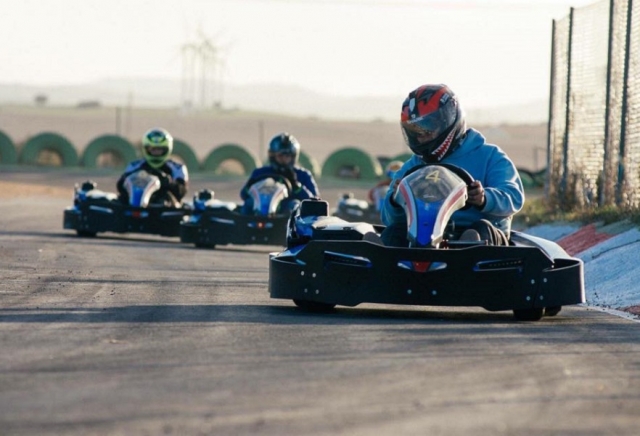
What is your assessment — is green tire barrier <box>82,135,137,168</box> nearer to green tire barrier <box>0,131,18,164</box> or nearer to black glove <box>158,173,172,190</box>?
green tire barrier <box>0,131,18,164</box>

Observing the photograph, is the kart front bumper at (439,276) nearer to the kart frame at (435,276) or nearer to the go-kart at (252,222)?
the kart frame at (435,276)

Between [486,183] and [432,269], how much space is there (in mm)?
1502

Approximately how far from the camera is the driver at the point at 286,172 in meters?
19.3

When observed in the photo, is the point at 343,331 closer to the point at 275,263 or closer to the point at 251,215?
the point at 275,263

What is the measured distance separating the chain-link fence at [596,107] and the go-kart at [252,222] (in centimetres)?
377

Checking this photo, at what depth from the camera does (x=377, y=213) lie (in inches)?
1011

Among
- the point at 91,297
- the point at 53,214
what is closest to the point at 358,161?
the point at 53,214

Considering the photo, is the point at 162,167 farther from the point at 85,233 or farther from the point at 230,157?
the point at 230,157

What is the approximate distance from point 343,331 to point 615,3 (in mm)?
10489

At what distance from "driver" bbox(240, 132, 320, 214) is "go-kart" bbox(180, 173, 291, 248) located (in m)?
0.08

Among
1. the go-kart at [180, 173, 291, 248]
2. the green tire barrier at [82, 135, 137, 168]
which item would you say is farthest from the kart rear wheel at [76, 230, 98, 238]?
the green tire barrier at [82, 135, 137, 168]

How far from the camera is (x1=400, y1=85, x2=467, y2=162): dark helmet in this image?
10.2 metres

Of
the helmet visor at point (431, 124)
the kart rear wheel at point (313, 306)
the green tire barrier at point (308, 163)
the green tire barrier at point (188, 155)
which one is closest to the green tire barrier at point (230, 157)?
the green tire barrier at point (188, 155)

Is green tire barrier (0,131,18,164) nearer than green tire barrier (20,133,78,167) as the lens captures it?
No
